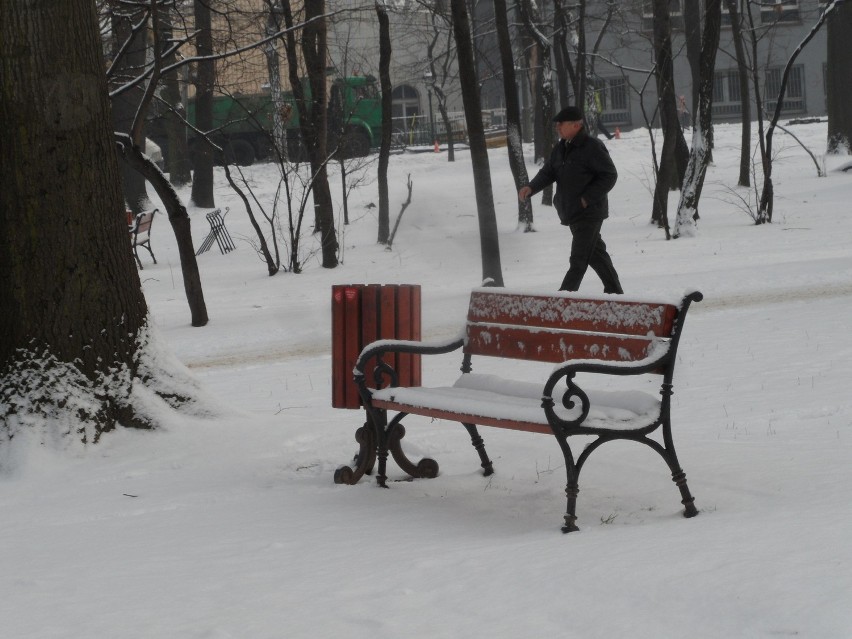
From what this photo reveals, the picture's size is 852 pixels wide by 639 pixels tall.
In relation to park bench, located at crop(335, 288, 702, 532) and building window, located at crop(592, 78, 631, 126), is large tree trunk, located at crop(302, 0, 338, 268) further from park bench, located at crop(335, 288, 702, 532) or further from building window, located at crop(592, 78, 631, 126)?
building window, located at crop(592, 78, 631, 126)

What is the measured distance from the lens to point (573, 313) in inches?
204

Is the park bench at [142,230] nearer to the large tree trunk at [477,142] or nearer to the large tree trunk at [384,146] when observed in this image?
the large tree trunk at [384,146]

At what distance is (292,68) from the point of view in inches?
675

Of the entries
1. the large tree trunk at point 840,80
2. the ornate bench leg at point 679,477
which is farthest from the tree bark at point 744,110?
the ornate bench leg at point 679,477

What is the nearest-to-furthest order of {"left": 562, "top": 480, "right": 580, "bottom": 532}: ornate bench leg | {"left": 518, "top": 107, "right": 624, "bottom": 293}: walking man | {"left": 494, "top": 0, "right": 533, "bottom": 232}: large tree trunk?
→ 1. {"left": 562, "top": 480, "right": 580, "bottom": 532}: ornate bench leg
2. {"left": 518, "top": 107, "right": 624, "bottom": 293}: walking man
3. {"left": 494, "top": 0, "right": 533, "bottom": 232}: large tree trunk

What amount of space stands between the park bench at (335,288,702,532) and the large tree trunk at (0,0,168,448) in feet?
4.79

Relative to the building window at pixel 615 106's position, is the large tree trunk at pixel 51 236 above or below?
below

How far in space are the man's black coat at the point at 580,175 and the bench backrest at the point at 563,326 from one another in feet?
11.1

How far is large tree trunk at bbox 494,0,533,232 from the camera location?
17.1 meters

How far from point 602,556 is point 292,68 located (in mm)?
14250

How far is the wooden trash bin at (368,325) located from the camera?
6004mm

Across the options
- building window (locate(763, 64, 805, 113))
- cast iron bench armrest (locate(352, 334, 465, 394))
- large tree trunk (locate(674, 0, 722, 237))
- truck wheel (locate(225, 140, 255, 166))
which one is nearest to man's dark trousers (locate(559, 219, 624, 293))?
cast iron bench armrest (locate(352, 334, 465, 394))

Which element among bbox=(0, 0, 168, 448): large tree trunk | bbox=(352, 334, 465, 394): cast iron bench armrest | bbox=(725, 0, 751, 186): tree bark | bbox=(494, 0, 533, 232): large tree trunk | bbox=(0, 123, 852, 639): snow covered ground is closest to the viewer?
bbox=(0, 123, 852, 639): snow covered ground

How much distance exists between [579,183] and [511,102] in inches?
368
